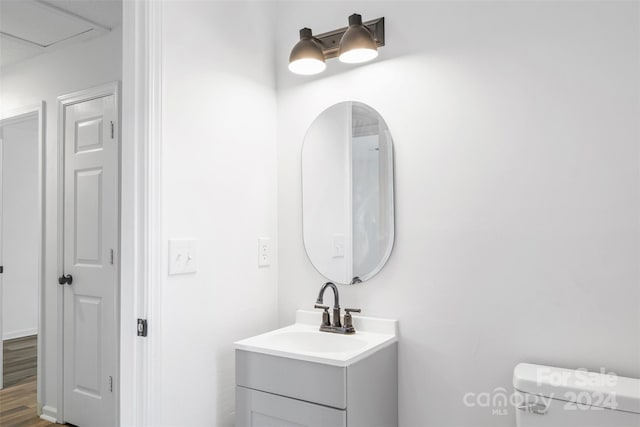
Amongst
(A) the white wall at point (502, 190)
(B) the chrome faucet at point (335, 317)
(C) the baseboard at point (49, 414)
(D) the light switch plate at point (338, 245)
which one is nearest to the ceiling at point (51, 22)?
(A) the white wall at point (502, 190)

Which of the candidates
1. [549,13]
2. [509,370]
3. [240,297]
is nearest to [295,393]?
[240,297]

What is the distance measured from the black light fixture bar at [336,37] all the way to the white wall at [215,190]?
11.8 inches

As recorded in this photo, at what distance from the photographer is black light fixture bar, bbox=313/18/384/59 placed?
1.83 metres

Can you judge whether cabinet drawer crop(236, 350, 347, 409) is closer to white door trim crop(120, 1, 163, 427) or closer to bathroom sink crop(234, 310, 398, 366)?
bathroom sink crop(234, 310, 398, 366)

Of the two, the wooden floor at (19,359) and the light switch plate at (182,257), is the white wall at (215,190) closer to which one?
the light switch plate at (182,257)

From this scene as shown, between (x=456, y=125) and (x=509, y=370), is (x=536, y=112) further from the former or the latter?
(x=509, y=370)

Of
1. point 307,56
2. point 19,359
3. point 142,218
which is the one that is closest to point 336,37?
point 307,56

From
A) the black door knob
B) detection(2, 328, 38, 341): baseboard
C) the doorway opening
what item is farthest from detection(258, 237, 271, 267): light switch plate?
detection(2, 328, 38, 341): baseboard

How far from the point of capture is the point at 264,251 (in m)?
2.02

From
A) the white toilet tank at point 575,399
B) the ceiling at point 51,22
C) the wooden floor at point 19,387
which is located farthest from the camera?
the wooden floor at point 19,387

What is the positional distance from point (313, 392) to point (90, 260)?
70.5 inches

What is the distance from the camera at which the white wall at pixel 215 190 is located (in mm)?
1590

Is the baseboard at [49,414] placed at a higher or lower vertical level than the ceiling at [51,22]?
lower

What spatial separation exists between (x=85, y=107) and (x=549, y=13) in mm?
A: 2460
